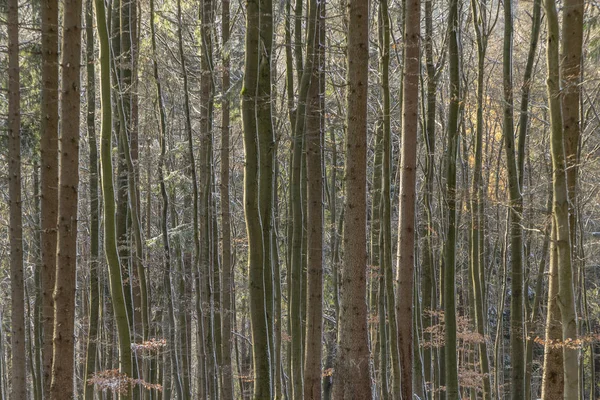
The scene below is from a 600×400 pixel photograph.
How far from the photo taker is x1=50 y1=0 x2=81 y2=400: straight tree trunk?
7.06 meters

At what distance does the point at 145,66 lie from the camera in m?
15.4

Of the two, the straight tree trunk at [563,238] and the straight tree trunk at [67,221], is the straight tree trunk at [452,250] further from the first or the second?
the straight tree trunk at [67,221]

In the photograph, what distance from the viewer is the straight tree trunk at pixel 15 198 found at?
9.38m

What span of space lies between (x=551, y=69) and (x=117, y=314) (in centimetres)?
634

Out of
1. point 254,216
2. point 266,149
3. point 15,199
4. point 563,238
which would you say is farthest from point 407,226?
point 15,199

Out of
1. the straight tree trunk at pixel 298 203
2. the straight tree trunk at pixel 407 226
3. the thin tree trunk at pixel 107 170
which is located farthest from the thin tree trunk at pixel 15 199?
the straight tree trunk at pixel 407 226

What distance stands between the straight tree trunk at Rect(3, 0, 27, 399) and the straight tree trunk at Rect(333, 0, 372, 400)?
5185mm

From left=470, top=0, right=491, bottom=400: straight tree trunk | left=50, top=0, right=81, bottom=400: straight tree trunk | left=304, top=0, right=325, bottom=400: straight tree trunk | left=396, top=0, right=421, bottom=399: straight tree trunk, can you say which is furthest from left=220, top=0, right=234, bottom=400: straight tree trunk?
left=470, top=0, right=491, bottom=400: straight tree trunk

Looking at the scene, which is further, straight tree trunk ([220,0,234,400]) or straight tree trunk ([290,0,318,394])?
straight tree trunk ([220,0,234,400])

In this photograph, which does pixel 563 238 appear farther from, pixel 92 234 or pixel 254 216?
pixel 92 234

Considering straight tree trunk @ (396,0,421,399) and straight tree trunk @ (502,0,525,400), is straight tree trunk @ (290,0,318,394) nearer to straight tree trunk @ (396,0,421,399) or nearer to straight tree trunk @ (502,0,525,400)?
straight tree trunk @ (396,0,421,399)

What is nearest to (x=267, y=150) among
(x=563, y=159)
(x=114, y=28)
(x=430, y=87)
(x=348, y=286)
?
(x=348, y=286)

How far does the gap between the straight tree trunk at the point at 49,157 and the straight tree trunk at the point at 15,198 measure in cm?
111

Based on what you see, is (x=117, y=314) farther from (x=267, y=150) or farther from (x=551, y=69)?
(x=551, y=69)
